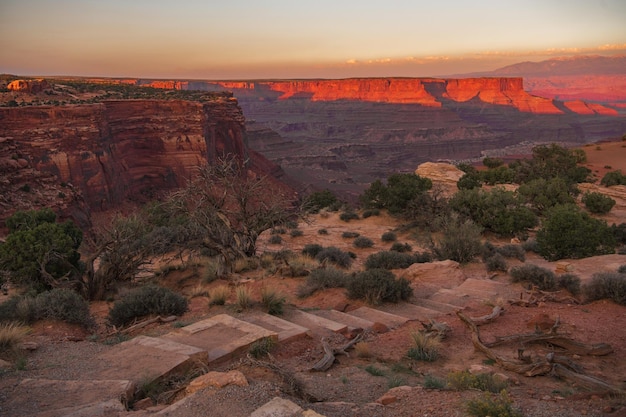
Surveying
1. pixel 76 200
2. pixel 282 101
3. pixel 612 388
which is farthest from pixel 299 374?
pixel 282 101

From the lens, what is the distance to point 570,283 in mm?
9305

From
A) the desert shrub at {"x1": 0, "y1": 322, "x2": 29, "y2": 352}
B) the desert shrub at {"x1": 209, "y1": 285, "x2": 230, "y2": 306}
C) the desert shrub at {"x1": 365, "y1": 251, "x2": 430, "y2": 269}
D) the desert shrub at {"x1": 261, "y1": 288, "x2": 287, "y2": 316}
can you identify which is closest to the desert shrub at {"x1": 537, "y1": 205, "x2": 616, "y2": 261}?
the desert shrub at {"x1": 365, "y1": 251, "x2": 430, "y2": 269}

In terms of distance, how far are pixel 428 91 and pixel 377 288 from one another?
150 m

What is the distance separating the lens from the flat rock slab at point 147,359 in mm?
4801

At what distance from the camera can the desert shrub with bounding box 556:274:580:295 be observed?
911cm

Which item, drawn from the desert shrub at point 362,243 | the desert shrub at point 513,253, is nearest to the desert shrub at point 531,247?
the desert shrub at point 513,253

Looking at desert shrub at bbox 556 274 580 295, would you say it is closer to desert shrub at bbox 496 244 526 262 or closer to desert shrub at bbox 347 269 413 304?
desert shrub at bbox 347 269 413 304

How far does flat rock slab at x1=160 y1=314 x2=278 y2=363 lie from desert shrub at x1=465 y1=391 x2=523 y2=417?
9.58 feet

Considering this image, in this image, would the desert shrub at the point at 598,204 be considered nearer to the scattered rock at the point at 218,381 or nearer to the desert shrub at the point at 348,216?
the desert shrub at the point at 348,216

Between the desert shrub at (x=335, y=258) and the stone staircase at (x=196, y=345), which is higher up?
the stone staircase at (x=196, y=345)

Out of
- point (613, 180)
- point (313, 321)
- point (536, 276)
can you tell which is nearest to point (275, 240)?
point (536, 276)

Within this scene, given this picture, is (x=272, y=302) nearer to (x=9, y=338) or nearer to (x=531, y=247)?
(x=9, y=338)

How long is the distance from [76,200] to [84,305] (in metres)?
27.9

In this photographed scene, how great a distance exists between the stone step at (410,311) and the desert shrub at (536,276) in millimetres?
2769
